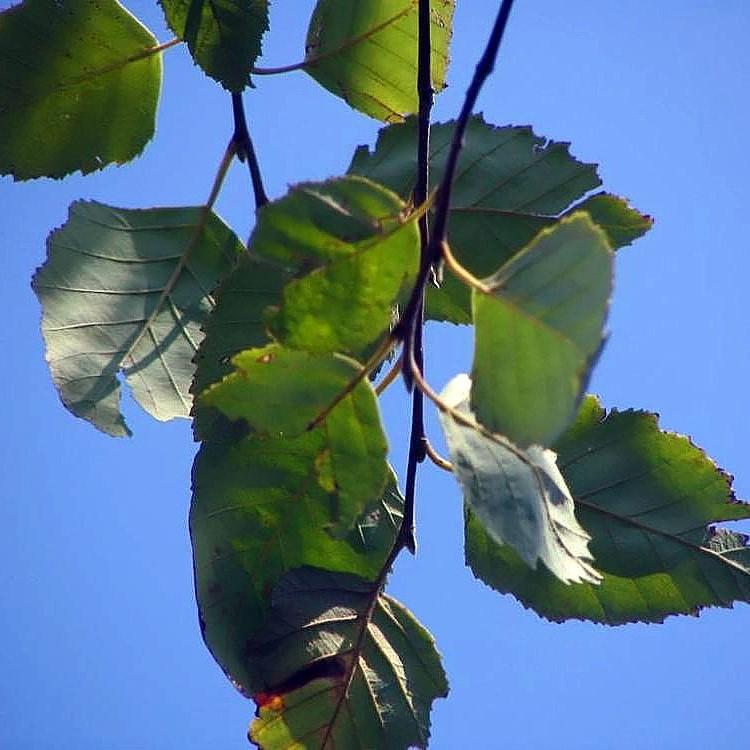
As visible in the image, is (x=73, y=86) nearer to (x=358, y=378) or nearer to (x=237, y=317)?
(x=237, y=317)

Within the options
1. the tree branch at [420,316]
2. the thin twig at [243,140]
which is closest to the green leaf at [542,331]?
the tree branch at [420,316]

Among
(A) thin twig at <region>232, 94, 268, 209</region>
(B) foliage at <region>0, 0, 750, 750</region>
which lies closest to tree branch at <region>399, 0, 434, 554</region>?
(B) foliage at <region>0, 0, 750, 750</region>

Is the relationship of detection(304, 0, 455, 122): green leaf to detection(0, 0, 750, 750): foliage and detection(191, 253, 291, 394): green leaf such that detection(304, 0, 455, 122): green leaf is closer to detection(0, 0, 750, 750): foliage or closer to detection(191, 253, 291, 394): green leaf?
detection(0, 0, 750, 750): foliage

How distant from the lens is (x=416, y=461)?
1.60 ft

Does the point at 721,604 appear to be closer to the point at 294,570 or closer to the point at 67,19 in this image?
the point at 294,570

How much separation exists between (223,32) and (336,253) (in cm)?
24

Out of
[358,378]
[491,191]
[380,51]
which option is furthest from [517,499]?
[380,51]

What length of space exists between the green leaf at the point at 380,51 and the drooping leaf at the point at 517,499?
0.76 feet

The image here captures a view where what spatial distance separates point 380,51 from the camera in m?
0.60

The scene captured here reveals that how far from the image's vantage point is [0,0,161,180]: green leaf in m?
0.57

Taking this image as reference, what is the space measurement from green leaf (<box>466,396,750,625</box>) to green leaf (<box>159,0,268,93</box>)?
0.25 metres

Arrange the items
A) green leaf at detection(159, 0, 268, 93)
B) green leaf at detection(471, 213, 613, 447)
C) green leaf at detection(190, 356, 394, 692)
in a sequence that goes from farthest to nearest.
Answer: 1. green leaf at detection(159, 0, 268, 93)
2. green leaf at detection(190, 356, 394, 692)
3. green leaf at detection(471, 213, 613, 447)

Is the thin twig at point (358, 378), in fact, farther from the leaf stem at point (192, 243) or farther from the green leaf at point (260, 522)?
the leaf stem at point (192, 243)

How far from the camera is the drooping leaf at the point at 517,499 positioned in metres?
0.39
